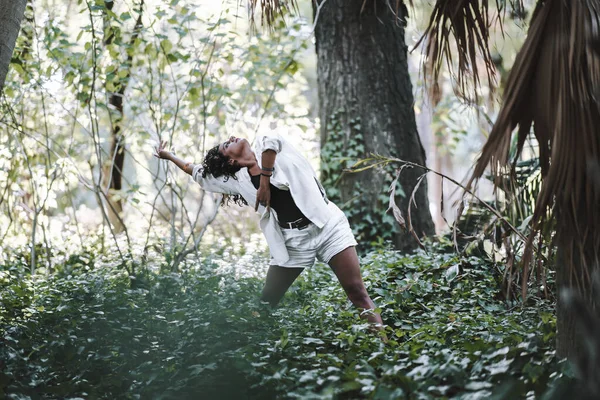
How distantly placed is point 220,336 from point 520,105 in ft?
7.80

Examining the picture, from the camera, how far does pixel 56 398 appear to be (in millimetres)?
3822

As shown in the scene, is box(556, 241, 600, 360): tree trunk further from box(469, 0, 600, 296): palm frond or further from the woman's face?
the woman's face

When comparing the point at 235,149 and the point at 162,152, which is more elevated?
the point at 162,152

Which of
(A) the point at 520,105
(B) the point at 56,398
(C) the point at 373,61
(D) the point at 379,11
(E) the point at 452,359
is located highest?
(D) the point at 379,11

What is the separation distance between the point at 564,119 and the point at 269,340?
2260mm

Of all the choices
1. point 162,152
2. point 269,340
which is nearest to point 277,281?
point 269,340

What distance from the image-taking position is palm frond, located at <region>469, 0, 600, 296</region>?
10.2ft

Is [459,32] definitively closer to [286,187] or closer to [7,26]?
[286,187]

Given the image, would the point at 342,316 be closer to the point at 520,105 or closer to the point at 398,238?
the point at 520,105

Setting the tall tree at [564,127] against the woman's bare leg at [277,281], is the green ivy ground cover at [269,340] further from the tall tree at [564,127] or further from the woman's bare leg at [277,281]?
the tall tree at [564,127]

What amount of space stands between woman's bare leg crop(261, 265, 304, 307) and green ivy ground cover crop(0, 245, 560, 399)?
149 millimetres

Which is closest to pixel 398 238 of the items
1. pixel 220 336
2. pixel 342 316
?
pixel 342 316

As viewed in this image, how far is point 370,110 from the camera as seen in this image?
8445mm

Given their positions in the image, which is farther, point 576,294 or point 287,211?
point 287,211
